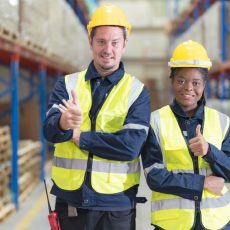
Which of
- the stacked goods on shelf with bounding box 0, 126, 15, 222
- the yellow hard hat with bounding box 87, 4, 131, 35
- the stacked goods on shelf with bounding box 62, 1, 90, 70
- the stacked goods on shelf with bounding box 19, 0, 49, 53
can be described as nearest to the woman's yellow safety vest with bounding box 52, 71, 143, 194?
the yellow hard hat with bounding box 87, 4, 131, 35

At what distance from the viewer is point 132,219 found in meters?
2.54

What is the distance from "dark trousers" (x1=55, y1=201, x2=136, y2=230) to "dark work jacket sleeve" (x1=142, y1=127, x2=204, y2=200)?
222mm

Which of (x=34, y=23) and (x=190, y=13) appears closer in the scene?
(x=34, y=23)

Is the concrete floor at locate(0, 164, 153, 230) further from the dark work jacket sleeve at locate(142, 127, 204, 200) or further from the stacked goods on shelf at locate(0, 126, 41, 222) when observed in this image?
the dark work jacket sleeve at locate(142, 127, 204, 200)

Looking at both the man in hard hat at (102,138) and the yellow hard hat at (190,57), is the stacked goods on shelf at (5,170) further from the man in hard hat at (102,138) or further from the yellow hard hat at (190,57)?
the yellow hard hat at (190,57)

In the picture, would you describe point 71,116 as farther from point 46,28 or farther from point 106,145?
point 46,28

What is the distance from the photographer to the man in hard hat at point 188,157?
2.45m

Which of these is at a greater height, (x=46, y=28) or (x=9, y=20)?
(x=46, y=28)

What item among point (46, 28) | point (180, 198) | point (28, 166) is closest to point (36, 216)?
point (28, 166)

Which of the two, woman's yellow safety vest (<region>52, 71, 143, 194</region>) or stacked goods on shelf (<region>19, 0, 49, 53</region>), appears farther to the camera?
stacked goods on shelf (<region>19, 0, 49, 53</region>)

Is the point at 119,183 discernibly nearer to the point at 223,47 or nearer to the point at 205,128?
the point at 205,128

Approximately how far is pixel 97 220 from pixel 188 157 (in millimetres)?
582

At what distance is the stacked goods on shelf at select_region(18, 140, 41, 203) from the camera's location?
7312mm

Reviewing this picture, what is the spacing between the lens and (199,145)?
7.87 feet
